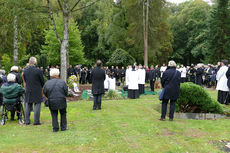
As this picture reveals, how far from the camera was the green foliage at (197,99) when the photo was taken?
1000 centimetres

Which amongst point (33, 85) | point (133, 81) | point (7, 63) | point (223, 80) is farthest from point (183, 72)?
point (7, 63)

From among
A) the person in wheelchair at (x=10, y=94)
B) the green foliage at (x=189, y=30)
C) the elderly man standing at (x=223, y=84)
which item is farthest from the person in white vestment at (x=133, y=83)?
the green foliage at (x=189, y=30)

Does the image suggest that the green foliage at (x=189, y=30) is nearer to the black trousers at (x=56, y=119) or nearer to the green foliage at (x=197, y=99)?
the green foliage at (x=197, y=99)

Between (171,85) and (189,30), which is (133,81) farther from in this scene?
(189,30)

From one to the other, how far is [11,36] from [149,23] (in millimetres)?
18651

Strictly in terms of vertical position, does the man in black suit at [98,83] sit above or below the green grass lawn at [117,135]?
Answer: above

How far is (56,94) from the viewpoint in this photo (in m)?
7.66

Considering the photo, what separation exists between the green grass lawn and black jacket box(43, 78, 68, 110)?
82 centimetres

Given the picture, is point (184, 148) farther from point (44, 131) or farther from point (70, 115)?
point (70, 115)

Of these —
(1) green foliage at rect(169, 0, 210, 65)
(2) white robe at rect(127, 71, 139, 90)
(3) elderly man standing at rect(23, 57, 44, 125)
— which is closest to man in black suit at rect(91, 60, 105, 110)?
(3) elderly man standing at rect(23, 57, 44, 125)

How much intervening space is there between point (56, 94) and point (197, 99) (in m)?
5.47

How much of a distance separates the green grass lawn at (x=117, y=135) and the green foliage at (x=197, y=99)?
1.04 meters

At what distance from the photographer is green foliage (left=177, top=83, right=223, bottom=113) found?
10000mm

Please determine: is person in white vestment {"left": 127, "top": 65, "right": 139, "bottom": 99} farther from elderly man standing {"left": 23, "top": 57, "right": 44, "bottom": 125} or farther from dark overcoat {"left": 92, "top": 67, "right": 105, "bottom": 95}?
elderly man standing {"left": 23, "top": 57, "right": 44, "bottom": 125}
